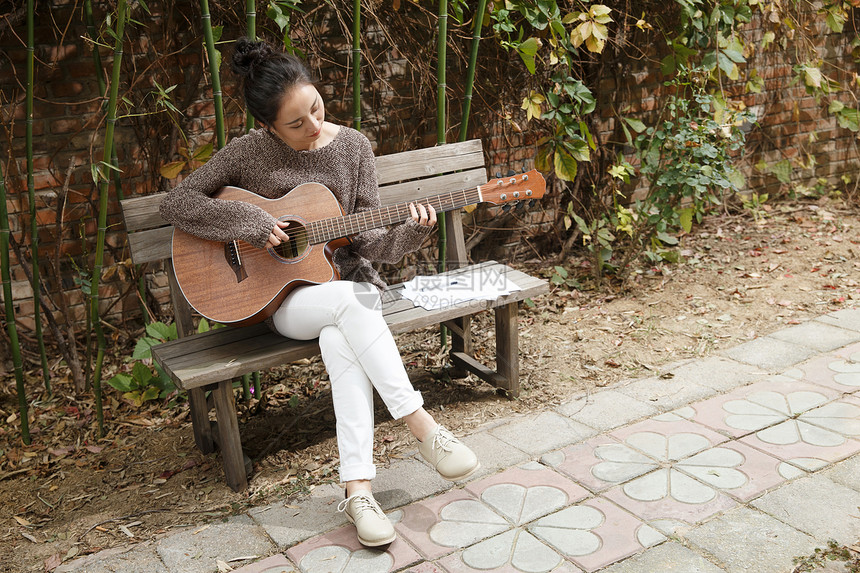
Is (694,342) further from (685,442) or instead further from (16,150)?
(16,150)

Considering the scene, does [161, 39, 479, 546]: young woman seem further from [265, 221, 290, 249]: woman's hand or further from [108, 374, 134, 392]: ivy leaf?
[108, 374, 134, 392]: ivy leaf

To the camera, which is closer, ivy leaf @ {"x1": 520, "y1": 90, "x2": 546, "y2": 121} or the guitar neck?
the guitar neck

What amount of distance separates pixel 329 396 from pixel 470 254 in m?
1.72

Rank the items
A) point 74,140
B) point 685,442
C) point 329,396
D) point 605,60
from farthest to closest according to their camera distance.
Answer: point 605,60 → point 74,140 → point 329,396 → point 685,442

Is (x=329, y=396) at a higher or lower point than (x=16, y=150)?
lower

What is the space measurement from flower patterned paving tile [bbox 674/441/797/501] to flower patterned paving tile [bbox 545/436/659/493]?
0.45 ft

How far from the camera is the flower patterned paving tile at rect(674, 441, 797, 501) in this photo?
7.96ft

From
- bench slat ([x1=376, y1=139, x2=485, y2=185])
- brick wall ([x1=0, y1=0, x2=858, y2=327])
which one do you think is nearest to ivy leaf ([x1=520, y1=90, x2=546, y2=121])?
brick wall ([x1=0, y1=0, x2=858, y2=327])

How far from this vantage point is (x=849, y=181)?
5.91m

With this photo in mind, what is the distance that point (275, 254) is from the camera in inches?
102

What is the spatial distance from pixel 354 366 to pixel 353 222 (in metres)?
0.50

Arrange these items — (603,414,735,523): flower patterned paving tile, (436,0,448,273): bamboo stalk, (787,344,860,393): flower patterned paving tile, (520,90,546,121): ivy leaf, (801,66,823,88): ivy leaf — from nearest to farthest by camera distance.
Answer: (603,414,735,523): flower patterned paving tile < (787,344,860,393): flower patterned paving tile < (436,0,448,273): bamboo stalk < (520,90,546,121): ivy leaf < (801,66,823,88): ivy leaf

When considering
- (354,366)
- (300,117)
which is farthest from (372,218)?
(354,366)

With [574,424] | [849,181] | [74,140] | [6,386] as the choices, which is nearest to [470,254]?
[574,424]
